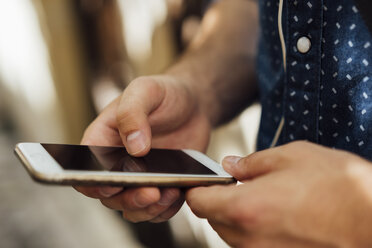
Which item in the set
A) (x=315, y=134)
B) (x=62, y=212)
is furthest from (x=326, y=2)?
(x=62, y=212)

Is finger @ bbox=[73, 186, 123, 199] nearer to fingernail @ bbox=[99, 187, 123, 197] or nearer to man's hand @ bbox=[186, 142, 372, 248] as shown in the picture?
fingernail @ bbox=[99, 187, 123, 197]

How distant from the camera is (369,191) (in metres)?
0.44

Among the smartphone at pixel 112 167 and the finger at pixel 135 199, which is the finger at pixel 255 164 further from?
the finger at pixel 135 199

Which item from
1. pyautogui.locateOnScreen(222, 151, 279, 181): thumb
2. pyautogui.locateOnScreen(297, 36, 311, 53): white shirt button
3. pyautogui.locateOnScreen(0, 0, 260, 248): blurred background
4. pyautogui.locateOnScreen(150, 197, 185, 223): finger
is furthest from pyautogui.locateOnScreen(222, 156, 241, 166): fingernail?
pyautogui.locateOnScreen(0, 0, 260, 248): blurred background

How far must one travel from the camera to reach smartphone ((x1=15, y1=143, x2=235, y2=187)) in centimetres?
53

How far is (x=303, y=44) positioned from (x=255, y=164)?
0.22 m

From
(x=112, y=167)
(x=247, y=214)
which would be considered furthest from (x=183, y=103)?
(x=247, y=214)

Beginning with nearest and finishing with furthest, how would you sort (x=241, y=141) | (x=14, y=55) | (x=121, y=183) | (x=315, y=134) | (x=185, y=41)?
(x=121, y=183) → (x=315, y=134) → (x=241, y=141) → (x=185, y=41) → (x=14, y=55)

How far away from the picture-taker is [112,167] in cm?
60

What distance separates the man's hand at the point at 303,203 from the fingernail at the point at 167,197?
0.11 m

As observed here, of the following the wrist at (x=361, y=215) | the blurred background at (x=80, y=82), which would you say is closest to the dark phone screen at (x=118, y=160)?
the wrist at (x=361, y=215)

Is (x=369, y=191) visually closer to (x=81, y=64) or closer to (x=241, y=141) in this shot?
(x=241, y=141)

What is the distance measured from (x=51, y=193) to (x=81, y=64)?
85 centimetres

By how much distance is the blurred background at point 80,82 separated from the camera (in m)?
1.90
